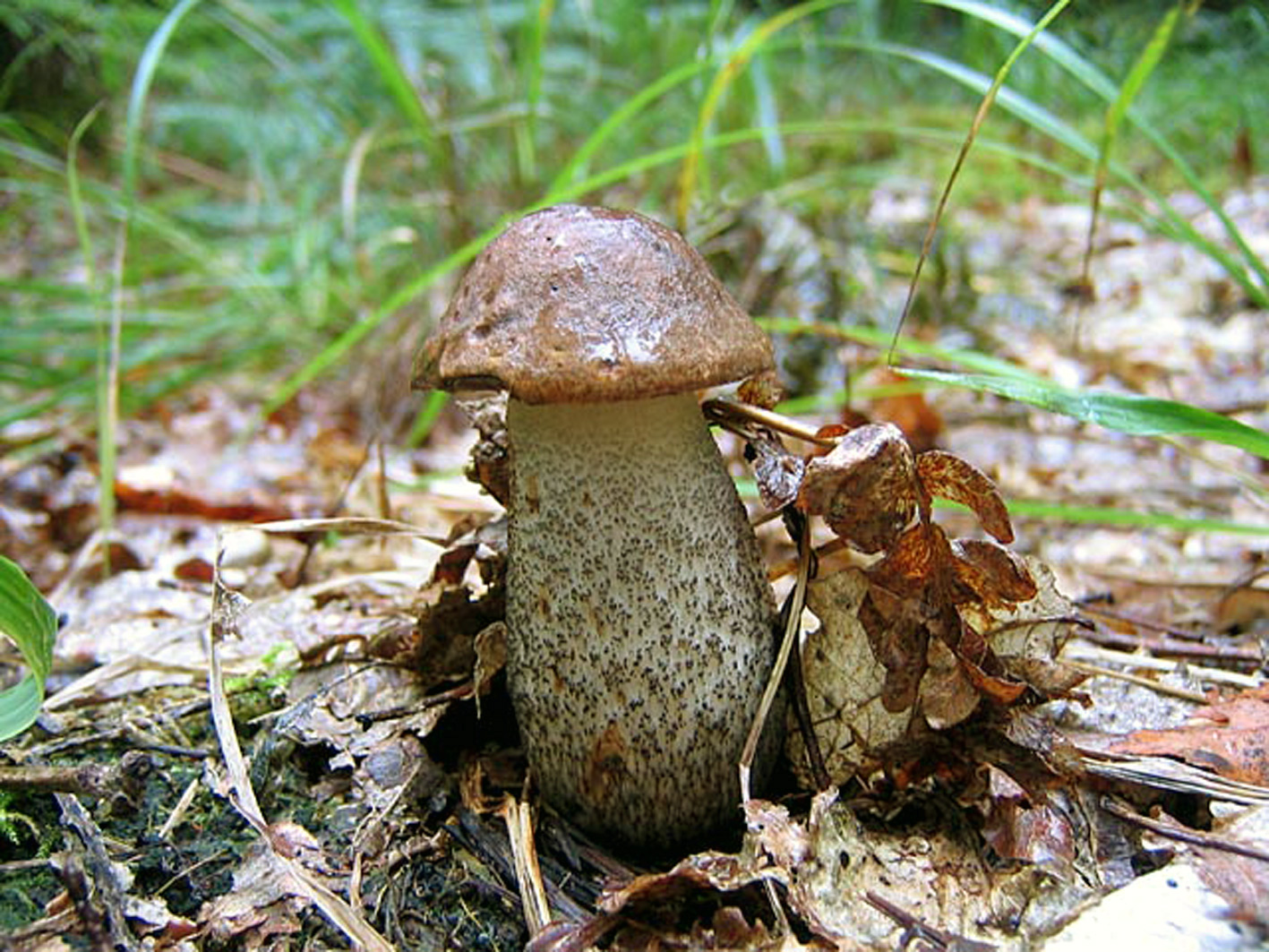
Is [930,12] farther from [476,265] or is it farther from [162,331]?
[476,265]

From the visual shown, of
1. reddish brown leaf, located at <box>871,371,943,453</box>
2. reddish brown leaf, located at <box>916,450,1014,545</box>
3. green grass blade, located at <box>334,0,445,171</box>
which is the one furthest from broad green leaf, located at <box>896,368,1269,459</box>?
green grass blade, located at <box>334,0,445,171</box>

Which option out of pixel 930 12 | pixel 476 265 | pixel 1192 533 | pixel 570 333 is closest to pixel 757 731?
pixel 570 333

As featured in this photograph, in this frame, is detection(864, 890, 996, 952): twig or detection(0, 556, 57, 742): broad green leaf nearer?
detection(864, 890, 996, 952): twig

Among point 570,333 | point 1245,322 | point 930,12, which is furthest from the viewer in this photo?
point 930,12

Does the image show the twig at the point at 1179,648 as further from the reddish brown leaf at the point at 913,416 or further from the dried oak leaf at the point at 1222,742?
the reddish brown leaf at the point at 913,416

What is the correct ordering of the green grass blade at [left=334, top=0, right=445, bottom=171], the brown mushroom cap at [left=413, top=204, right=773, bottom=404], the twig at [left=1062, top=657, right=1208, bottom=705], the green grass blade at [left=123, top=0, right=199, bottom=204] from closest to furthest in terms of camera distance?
1. the brown mushroom cap at [left=413, top=204, right=773, bottom=404]
2. the twig at [left=1062, top=657, right=1208, bottom=705]
3. the green grass blade at [left=123, top=0, right=199, bottom=204]
4. the green grass blade at [left=334, top=0, right=445, bottom=171]

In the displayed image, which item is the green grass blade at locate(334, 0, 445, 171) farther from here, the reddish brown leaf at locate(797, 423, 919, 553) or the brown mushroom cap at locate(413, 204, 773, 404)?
the reddish brown leaf at locate(797, 423, 919, 553)
